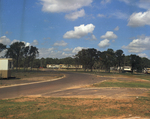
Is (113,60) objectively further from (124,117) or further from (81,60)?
(124,117)

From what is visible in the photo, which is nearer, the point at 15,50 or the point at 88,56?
the point at 15,50

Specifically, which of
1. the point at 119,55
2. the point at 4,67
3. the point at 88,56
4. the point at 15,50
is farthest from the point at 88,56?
the point at 4,67

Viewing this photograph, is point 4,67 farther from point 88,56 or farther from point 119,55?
point 119,55

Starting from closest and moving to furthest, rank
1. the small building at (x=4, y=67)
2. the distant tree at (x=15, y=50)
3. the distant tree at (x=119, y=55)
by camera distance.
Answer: the small building at (x=4, y=67) < the distant tree at (x=15, y=50) < the distant tree at (x=119, y=55)

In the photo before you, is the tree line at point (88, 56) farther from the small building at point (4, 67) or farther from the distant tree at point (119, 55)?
the small building at point (4, 67)

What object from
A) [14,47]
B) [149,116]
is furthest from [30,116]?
[14,47]

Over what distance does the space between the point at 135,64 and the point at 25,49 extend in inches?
1798

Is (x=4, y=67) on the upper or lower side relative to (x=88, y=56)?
lower

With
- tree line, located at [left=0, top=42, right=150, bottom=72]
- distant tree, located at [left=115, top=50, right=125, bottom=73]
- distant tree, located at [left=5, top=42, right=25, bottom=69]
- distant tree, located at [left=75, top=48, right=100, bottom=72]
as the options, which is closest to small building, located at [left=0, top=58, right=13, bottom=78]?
tree line, located at [left=0, top=42, right=150, bottom=72]

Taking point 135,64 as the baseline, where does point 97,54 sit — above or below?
above

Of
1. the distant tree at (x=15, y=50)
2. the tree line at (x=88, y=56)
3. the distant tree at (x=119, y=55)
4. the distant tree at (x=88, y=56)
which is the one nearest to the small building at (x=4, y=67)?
the tree line at (x=88, y=56)

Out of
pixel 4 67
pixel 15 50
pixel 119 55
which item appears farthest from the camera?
pixel 119 55

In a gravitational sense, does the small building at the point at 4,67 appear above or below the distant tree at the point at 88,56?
below

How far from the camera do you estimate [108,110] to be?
23.9 feet
